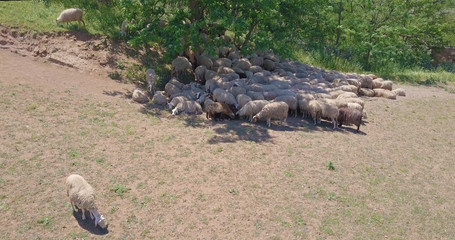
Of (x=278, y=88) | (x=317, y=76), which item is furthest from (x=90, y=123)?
(x=317, y=76)

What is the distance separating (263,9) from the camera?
14.2 meters

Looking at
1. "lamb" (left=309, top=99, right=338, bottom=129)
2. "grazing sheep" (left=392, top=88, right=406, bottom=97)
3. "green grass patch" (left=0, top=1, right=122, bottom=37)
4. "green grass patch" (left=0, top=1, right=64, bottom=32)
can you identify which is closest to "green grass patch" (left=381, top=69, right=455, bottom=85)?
"grazing sheep" (left=392, top=88, right=406, bottom=97)

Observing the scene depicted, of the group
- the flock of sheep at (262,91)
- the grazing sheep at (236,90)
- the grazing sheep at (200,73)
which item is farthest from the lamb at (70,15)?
the grazing sheep at (236,90)

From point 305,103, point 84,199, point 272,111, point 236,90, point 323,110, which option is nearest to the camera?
point 84,199

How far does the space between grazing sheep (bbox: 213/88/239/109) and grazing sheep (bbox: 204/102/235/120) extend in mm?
486

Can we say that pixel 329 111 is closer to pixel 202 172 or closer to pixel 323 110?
pixel 323 110

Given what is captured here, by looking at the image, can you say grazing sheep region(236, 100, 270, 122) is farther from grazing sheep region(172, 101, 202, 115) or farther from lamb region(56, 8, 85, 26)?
lamb region(56, 8, 85, 26)

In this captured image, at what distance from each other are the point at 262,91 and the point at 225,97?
1679 millimetres

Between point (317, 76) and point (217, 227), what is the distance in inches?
444

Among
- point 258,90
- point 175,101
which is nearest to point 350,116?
point 258,90

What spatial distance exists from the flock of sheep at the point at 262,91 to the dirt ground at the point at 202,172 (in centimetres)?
61

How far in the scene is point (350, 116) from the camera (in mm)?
12320

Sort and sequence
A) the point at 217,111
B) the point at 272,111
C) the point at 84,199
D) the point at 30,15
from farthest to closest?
the point at 30,15 → the point at 217,111 → the point at 272,111 → the point at 84,199

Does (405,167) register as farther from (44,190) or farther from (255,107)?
(44,190)
